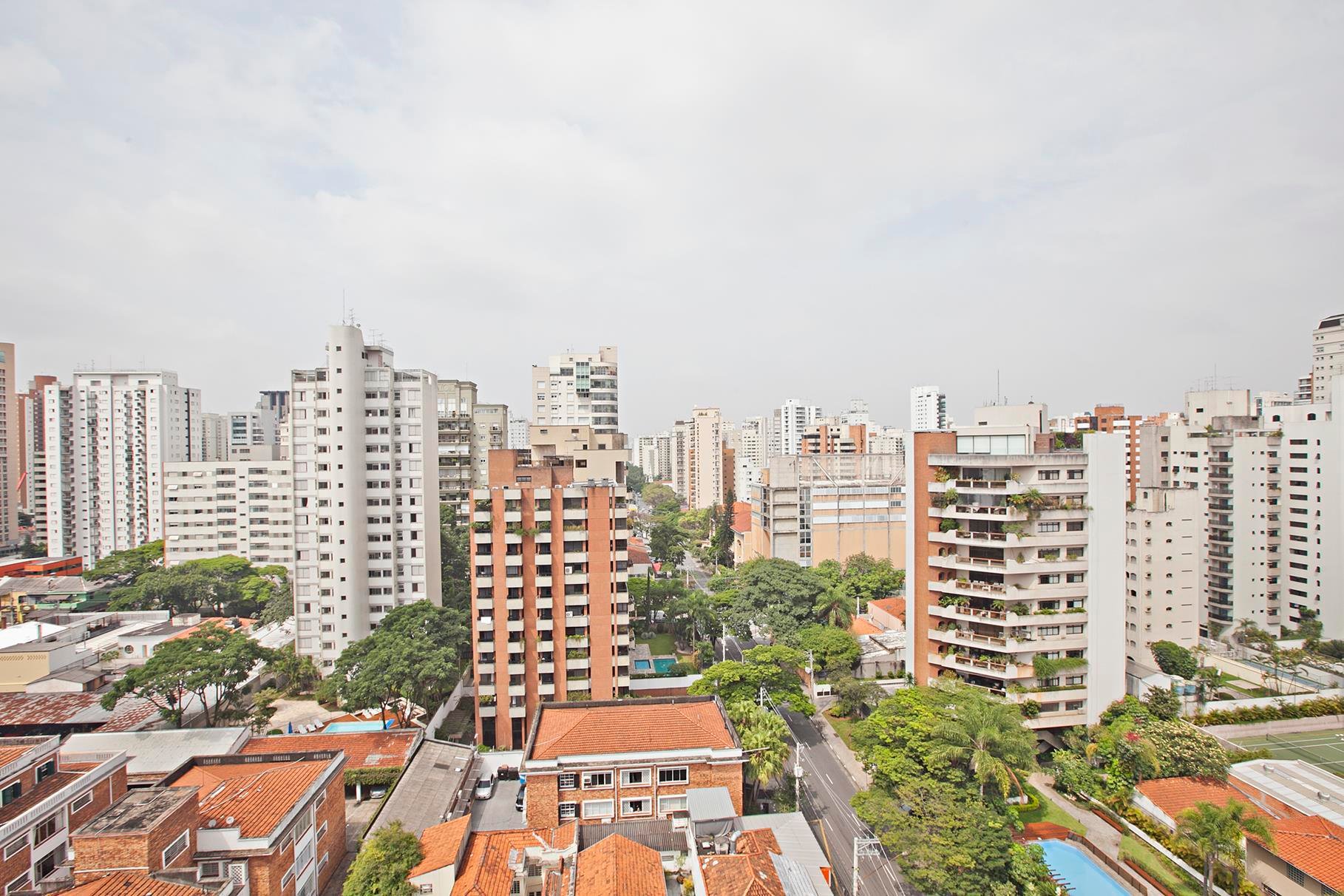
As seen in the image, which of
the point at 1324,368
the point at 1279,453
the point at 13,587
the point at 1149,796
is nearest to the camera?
the point at 1149,796

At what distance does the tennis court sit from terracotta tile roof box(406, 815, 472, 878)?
37.7 m

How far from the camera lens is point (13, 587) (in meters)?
57.3

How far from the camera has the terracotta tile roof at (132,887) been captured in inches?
666

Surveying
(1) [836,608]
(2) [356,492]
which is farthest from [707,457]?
(2) [356,492]

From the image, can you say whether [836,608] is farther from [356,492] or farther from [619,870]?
[356,492]

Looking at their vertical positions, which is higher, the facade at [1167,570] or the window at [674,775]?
the facade at [1167,570]

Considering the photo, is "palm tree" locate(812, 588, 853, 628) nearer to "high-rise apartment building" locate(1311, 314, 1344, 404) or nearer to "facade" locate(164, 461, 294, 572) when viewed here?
"facade" locate(164, 461, 294, 572)

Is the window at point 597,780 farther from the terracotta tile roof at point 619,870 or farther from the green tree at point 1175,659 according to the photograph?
the green tree at point 1175,659

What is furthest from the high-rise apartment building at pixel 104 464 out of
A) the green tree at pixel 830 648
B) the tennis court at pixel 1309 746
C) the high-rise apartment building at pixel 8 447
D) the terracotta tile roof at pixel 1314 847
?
the tennis court at pixel 1309 746

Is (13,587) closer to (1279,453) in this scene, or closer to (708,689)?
(708,689)

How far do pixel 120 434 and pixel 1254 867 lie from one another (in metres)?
97.3

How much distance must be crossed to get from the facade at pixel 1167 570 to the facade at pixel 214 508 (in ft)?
239

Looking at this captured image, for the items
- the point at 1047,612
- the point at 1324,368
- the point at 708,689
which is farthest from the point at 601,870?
the point at 1324,368

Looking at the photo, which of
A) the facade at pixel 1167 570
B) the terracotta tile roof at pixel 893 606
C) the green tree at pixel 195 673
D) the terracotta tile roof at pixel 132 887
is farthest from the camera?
the terracotta tile roof at pixel 893 606
